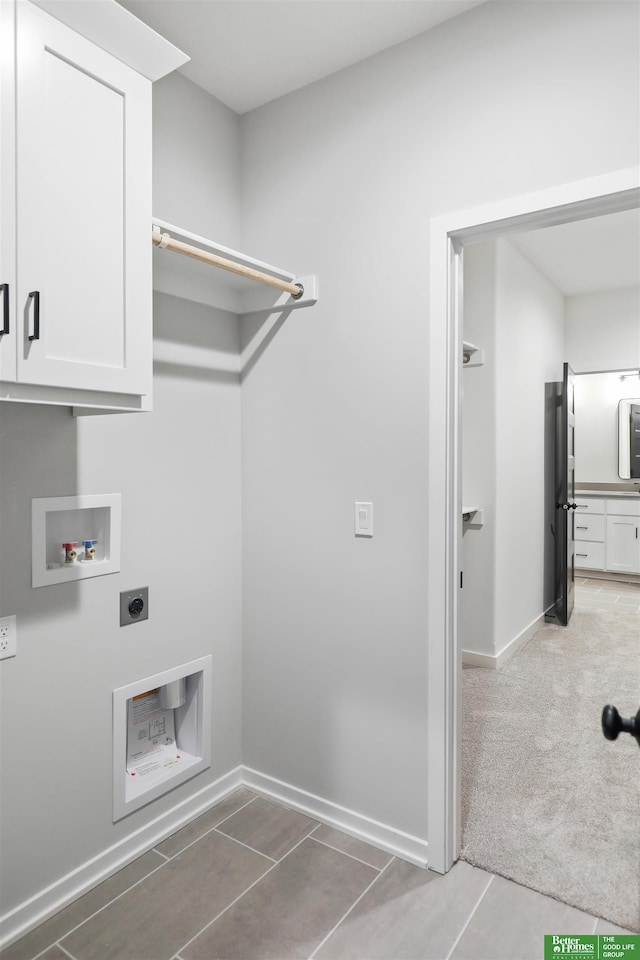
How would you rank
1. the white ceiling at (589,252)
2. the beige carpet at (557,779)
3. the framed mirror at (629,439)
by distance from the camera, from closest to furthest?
the beige carpet at (557,779) < the white ceiling at (589,252) < the framed mirror at (629,439)

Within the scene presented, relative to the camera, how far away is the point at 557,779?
246cm

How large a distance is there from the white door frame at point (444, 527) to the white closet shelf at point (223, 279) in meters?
0.51

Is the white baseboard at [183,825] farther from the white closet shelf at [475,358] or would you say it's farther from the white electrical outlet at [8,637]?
the white closet shelf at [475,358]

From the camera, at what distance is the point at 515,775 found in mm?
2480

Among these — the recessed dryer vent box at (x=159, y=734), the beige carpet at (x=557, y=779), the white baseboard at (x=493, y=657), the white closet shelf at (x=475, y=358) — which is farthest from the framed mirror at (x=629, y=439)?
the recessed dryer vent box at (x=159, y=734)

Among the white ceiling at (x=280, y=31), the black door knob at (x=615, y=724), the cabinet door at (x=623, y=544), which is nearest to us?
the black door knob at (x=615, y=724)

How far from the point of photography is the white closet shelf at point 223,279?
6.18 feet

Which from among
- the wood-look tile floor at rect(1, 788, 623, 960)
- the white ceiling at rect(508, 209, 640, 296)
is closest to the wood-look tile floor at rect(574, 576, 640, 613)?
the white ceiling at rect(508, 209, 640, 296)

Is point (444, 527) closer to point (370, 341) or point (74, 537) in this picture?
point (370, 341)

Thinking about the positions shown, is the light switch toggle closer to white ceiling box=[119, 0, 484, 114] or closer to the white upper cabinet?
the white upper cabinet

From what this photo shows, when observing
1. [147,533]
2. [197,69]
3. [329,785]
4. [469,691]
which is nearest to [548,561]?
[469,691]

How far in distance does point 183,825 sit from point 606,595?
4617 mm

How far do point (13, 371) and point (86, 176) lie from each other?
0.50 meters

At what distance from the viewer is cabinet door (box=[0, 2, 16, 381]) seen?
121 centimetres
